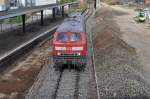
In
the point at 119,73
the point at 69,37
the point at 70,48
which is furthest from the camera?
the point at 69,37

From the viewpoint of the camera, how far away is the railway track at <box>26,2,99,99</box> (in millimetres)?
16703

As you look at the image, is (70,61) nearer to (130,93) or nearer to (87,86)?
(87,86)

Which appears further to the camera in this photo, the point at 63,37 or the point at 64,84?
the point at 63,37

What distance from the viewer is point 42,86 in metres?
18.2

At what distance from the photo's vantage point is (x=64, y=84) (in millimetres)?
18703

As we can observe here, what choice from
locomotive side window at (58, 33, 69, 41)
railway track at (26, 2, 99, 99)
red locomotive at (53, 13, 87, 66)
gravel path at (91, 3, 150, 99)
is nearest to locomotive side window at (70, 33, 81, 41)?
red locomotive at (53, 13, 87, 66)

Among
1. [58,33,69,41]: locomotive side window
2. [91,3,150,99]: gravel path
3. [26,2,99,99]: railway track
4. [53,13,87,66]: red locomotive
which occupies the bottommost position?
[26,2,99,99]: railway track

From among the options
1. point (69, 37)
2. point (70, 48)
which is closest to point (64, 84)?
point (70, 48)

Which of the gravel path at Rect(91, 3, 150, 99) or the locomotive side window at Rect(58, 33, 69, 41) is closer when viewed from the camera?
the gravel path at Rect(91, 3, 150, 99)

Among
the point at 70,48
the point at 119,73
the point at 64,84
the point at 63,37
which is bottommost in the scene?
the point at 64,84

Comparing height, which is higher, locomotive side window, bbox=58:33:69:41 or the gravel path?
locomotive side window, bbox=58:33:69:41

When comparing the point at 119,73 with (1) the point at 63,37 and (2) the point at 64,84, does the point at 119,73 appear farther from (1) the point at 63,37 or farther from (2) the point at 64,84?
(1) the point at 63,37

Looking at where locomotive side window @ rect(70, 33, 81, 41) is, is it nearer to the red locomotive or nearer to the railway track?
the red locomotive

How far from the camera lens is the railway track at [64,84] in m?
16.7
